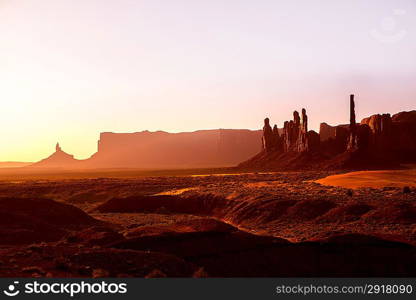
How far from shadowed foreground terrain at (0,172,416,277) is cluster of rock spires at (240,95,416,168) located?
58.5m


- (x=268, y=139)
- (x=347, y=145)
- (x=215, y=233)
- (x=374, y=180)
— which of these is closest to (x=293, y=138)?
(x=268, y=139)

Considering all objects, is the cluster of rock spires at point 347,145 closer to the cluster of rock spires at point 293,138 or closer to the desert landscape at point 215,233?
the cluster of rock spires at point 293,138

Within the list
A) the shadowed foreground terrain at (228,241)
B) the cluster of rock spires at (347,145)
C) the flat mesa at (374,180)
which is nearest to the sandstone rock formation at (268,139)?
the cluster of rock spires at (347,145)

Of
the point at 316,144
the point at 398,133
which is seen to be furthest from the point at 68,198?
the point at 398,133

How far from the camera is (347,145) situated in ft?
370

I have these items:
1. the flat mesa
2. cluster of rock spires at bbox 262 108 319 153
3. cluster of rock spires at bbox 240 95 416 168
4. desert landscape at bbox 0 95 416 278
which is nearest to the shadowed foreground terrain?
desert landscape at bbox 0 95 416 278

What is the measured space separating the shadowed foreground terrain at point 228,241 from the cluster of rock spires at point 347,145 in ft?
192

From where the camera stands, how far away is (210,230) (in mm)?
25453

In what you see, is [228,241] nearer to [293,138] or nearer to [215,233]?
[215,233]

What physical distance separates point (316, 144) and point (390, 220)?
93491 mm

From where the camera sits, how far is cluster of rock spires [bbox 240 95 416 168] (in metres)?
105

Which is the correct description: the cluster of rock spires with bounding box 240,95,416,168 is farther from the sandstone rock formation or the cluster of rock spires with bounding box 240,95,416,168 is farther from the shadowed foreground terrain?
the shadowed foreground terrain

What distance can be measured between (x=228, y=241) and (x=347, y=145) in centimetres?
9604

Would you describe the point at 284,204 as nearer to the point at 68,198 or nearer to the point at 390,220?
the point at 390,220
